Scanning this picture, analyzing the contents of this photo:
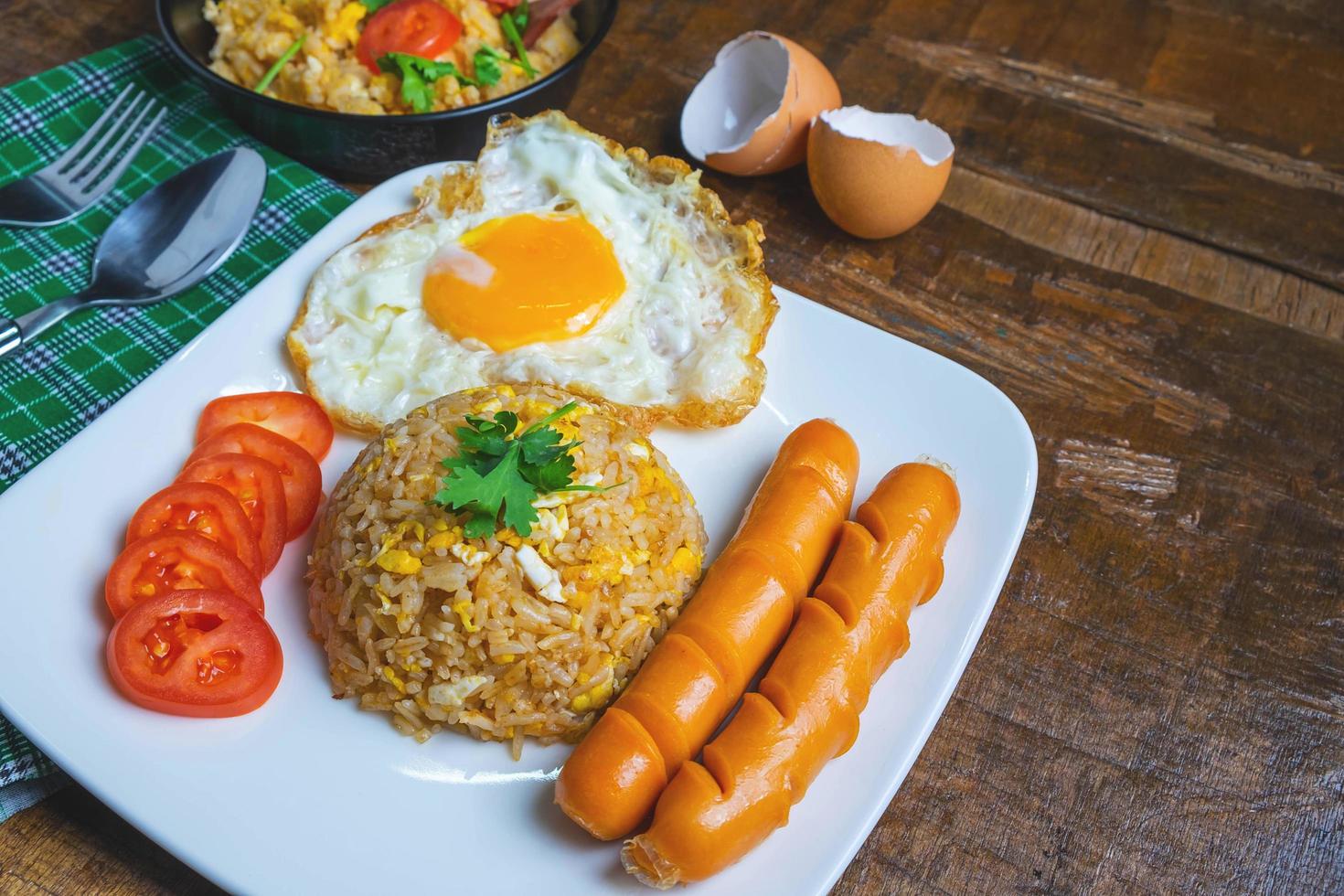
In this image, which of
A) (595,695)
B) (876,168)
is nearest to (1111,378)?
(876,168)

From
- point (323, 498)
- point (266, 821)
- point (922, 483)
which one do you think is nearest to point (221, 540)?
point (323, 498)

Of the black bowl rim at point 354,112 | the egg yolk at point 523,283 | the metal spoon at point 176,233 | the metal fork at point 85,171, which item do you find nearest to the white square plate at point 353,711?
the egg yolk at point 523,283

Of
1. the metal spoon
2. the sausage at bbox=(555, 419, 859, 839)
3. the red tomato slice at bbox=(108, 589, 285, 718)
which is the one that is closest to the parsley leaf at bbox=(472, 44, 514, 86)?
the metal spoon

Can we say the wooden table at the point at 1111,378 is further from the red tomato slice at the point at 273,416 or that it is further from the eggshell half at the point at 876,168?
the red tomato slice at the point at 273,416

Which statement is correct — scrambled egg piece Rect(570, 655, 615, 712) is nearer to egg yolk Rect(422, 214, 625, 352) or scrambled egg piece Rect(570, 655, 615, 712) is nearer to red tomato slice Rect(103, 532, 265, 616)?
red tomato slice Rect(103, 532, 265, 616)

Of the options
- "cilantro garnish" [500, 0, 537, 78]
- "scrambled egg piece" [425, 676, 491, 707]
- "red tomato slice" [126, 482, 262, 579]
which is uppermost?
"cilantro garnish" [500, 0, 537, 78]
